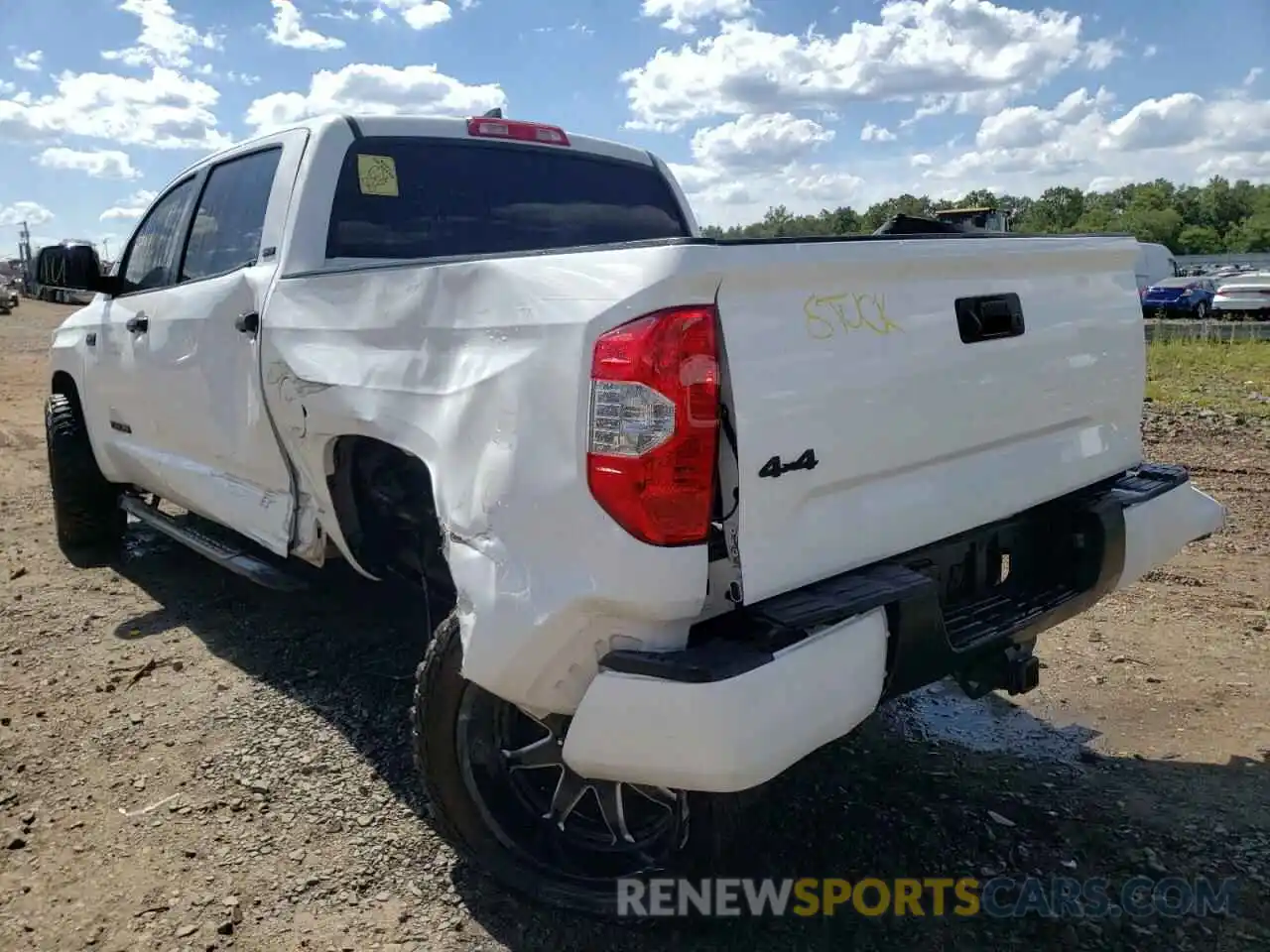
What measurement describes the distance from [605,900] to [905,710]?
5.41 ft

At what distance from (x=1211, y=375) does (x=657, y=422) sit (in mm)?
12926

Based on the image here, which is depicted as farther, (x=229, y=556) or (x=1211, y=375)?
(x=1211, y=375)

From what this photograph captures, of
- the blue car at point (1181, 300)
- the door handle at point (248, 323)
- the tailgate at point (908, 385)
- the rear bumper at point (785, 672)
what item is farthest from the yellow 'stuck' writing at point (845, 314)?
the blue car at point (1181, 300)

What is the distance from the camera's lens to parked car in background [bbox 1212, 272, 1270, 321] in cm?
2741

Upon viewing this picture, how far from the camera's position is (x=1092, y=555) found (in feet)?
9.31

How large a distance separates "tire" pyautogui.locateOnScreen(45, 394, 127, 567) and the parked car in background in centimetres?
2958

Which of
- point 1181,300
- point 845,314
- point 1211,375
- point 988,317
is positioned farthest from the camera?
point 1181,300

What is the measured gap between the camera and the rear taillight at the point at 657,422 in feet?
6.57

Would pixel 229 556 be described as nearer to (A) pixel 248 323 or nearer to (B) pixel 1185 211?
(A) pixel 248 323

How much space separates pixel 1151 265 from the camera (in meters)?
3.28

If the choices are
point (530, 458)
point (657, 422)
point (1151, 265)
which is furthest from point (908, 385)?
point (1151, 265)

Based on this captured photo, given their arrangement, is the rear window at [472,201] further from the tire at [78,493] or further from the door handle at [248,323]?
the tire at [78,493]

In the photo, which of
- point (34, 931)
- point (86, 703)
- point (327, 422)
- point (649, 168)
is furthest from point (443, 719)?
point (649, 168)

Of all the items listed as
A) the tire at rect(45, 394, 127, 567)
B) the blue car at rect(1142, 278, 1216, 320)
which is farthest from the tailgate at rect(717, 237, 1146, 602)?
the blue car at rect(1142, 278, 1216, 320)
